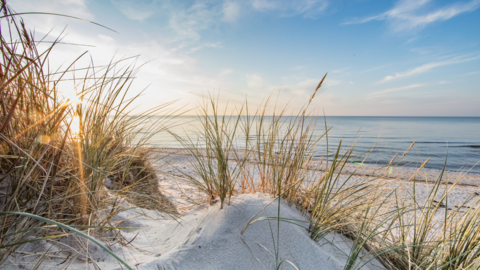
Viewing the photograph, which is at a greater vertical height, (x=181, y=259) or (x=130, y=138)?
(x=130, y=138)

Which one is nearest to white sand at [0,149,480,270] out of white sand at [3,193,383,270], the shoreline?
white sand at [3,193,383,270]

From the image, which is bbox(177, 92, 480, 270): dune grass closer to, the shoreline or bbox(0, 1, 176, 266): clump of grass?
the shoreline

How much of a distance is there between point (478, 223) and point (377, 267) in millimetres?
565

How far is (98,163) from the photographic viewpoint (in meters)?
1.29

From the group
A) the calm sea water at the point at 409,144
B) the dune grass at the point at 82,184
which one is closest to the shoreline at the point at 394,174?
the calm sea water at the point at 409,144

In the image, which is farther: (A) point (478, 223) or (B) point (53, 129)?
(A) point (478, 223)

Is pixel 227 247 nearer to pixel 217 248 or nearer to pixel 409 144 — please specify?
pixel 217 248

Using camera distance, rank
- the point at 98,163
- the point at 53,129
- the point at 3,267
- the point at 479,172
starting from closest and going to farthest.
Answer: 1. the point at 3,267
2. the point at 53,129
3. the point at 98,163
4. the point at 479,172

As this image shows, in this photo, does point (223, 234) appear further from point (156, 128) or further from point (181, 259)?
point (156, 128)

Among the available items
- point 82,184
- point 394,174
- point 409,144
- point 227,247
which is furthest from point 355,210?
point 409,144

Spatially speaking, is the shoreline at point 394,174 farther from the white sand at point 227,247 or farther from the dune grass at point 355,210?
the white sand at point 227,247

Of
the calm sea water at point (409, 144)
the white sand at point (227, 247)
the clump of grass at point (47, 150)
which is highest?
the clump of grass at point (47, 150)

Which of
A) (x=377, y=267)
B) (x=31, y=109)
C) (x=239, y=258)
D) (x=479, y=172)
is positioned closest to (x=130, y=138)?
(x=31, y=109)

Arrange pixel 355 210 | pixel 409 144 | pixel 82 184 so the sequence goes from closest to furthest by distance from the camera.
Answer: pixel 82 184 < pixel 355 210 < pixel 409 144
